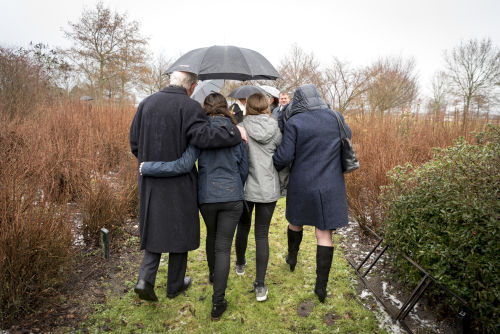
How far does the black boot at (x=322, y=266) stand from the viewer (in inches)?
98.2

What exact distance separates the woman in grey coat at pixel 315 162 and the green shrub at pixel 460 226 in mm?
543

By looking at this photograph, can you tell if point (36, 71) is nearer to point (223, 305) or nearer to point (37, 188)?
point (37, 188)

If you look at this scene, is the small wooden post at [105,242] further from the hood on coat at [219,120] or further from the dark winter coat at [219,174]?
the hood on coat at [219,120]

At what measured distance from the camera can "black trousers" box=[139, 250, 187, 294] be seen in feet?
7.50

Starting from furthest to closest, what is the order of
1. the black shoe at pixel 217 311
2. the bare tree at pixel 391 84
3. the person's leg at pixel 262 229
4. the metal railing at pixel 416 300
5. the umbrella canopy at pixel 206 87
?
1. the bare tree at pixel 391 84
2. the umbrella canopy at pixel 206 87
3. the person's leg at pixel 262 229
4. the black shoe at pixel 217 311
5. the metal railing at pixel 416 300

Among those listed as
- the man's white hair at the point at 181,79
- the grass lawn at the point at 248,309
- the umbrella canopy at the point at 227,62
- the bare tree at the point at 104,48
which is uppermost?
the bare tree at the point at 104,48

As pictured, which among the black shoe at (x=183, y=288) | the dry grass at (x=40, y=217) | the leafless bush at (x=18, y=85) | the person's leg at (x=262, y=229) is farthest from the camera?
the leafless bush at (x=18, y=85)

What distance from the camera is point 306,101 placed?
7.91 feet

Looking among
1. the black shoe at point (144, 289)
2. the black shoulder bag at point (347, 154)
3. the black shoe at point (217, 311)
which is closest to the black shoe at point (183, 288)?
the black shoe at point (144, 289)

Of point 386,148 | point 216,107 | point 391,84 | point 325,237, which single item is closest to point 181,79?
point 216,107

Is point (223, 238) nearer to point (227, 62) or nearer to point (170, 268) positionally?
point (170, 268)

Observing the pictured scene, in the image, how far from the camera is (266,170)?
2.43 m

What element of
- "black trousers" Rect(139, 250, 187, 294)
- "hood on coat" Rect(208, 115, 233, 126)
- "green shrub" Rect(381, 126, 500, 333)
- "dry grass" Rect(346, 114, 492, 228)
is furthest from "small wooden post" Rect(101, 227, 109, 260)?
"dry grass" Rect(346, 114, 492, 228)

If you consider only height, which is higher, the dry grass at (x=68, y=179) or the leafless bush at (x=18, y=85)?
the leafless bush at (x=18, y=85)
